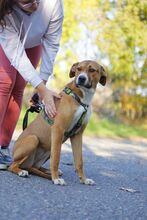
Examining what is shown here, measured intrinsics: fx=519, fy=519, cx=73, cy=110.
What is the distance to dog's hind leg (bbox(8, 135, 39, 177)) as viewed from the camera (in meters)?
4.97

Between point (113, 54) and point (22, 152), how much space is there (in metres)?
12.6

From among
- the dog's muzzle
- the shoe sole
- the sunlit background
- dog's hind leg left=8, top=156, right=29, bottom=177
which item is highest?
the dog's muzzle

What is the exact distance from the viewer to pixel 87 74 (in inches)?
197

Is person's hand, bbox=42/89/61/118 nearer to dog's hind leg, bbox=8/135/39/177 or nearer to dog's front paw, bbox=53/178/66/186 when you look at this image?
dog's hind leg, bbox=8/135/39/177

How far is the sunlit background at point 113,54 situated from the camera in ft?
52.2

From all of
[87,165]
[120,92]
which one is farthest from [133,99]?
[87,165]

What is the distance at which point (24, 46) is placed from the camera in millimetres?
5066

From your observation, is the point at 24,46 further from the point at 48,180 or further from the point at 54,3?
the point at 48,180

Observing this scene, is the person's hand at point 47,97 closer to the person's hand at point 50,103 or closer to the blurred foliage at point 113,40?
the person's hand at point 50,103

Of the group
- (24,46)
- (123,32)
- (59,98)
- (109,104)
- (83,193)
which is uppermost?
(24,46)

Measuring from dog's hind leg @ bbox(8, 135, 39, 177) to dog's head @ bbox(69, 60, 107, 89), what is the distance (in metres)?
0.70

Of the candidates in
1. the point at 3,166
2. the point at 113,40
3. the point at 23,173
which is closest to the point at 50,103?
the point at 23,173

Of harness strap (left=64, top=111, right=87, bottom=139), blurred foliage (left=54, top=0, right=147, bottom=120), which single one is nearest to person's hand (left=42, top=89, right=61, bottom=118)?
harness strap (left=64, top=111, right=87, bottom=139)

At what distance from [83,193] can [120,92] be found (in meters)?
15.8
